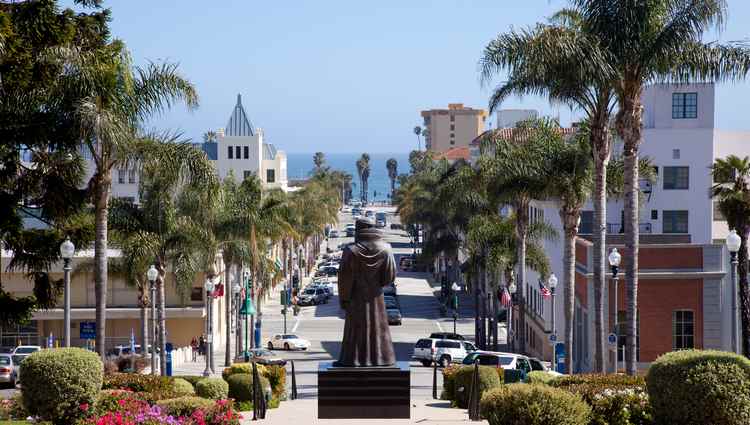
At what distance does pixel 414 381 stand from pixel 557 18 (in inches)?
703

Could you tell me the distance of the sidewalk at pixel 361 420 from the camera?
25.2 m

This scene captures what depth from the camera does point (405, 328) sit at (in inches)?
3022

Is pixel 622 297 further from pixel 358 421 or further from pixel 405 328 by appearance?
pixel 405 328

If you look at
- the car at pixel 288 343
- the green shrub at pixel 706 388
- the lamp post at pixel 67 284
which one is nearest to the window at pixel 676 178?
the car at pixel 288 343

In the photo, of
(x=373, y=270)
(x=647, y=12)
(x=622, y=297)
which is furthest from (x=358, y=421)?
(x=622, y=297)

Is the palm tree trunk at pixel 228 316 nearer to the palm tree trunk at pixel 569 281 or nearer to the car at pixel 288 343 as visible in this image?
the car at pixel 288 343

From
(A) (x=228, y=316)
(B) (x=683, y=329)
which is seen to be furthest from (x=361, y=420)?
(A) (x=228, y=316)

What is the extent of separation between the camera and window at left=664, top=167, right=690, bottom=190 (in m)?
62.2

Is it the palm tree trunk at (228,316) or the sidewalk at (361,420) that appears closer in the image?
the sidewalk at (361,420)

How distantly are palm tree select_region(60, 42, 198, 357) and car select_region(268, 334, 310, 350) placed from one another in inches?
1281

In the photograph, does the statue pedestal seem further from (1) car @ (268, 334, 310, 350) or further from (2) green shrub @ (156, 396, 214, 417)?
(1) car @ (268, 334, 310, 350)

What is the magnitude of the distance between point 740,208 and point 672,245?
3.46m

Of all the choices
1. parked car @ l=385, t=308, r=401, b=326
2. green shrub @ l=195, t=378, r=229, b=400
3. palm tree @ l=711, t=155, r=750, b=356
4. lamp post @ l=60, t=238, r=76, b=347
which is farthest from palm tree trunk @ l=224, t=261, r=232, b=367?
green shrub @ l=195, t=378, r=229, b=400

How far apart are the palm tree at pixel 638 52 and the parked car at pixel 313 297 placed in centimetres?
6206
